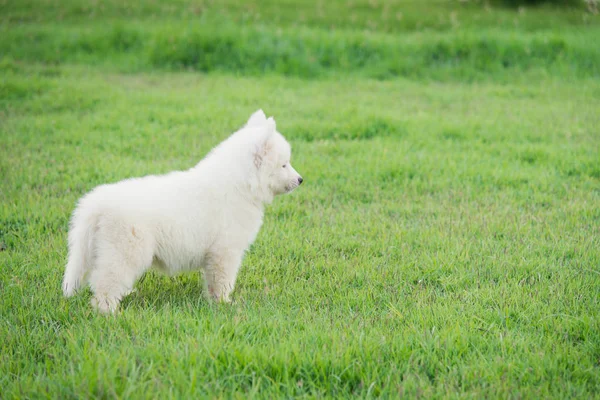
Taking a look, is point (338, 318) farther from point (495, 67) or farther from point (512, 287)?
point (495, 67)

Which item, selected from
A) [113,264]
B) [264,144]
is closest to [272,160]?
[264,144]

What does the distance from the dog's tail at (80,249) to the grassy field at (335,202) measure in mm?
146

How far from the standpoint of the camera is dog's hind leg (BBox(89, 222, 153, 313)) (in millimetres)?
3652

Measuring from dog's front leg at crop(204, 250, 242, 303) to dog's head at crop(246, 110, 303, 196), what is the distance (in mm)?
616

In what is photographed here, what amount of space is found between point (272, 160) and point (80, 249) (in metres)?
1.47

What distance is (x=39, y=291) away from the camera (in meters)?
4.04

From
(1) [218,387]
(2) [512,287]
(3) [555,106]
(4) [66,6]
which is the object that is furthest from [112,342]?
(4) [66,6]

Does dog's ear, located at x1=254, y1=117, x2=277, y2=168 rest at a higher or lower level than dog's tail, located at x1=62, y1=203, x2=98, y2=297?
higher

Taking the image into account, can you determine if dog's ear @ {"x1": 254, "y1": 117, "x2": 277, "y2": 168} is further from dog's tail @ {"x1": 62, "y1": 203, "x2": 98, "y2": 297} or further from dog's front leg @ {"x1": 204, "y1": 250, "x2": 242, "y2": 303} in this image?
dog's tail @ {"x1": 62, "y1": 203, "x2": 98, "y2": 297}

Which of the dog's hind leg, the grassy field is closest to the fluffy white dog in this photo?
the dog's hind leg

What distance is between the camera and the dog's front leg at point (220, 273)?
414cm

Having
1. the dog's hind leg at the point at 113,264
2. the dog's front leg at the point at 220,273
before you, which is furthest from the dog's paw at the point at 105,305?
the dog's front leg at the point at 220,273

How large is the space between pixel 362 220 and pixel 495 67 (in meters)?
9.12

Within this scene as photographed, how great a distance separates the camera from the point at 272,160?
431 cm
